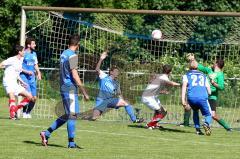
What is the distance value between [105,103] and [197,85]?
7.52 ft

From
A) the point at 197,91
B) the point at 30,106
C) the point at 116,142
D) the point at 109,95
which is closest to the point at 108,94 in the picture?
the point at 109,95

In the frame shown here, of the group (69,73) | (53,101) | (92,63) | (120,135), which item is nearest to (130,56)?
(92,63)

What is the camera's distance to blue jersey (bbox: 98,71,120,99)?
17.9m

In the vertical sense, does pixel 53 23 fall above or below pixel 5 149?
above

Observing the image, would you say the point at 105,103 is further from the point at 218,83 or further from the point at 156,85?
the point at 218,83

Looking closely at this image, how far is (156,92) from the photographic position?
19797 millimetres

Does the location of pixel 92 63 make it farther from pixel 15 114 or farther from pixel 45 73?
pixel 15 114

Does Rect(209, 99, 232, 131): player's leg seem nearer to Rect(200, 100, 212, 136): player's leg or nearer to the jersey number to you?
Rect(200, 100, 212, 136): player's leg

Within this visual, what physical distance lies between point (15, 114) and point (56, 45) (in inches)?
138

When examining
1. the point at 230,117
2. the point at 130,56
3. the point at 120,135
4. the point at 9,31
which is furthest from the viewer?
the point at 9,31

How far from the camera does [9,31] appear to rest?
36344 mm

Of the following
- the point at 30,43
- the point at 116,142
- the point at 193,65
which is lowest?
the point at 116,142

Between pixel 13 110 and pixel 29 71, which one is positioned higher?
pixel 29 71

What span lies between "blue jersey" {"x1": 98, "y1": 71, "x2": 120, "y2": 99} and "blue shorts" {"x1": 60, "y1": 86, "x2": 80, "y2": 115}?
272 cm
